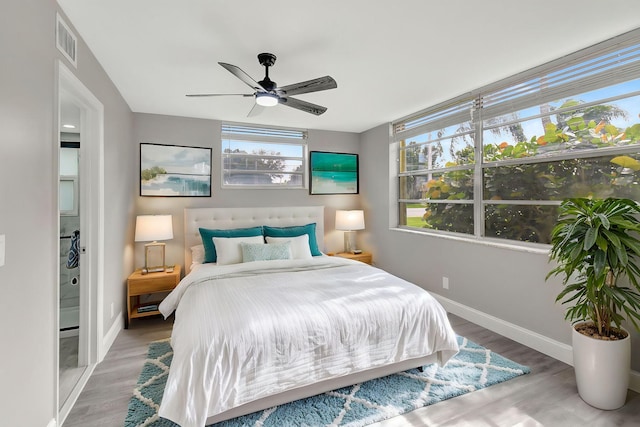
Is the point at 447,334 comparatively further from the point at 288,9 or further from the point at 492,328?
the point at 288,9

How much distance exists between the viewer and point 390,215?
15.1ft

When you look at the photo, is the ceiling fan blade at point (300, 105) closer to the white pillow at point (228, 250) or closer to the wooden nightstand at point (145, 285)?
the white pillow at point (228, 250)

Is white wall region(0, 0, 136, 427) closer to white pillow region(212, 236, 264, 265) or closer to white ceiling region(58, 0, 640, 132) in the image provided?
white ceiling region(58, 0, 640, 132)

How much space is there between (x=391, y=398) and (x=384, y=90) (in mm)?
2816

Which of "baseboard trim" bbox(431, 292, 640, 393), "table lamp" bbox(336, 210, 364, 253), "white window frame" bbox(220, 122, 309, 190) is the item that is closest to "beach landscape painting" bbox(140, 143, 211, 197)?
"white window frame" bbox(220, 122, 309, 190)

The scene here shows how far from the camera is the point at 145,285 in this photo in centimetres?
342

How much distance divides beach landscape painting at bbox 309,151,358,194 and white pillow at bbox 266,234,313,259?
1.20 m

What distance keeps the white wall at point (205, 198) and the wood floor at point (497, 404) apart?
1.87 m

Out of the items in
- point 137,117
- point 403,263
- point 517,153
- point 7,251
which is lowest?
point 403,263

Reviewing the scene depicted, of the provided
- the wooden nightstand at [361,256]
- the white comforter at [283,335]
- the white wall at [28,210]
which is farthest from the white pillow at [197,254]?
the white wall at [28,210]

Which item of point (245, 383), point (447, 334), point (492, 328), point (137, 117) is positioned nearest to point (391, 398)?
point (447, 334)

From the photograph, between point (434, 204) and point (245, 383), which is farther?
point (434, 204)

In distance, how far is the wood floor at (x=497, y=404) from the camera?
1923 mm

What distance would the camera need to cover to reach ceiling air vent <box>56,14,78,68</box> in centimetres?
183
